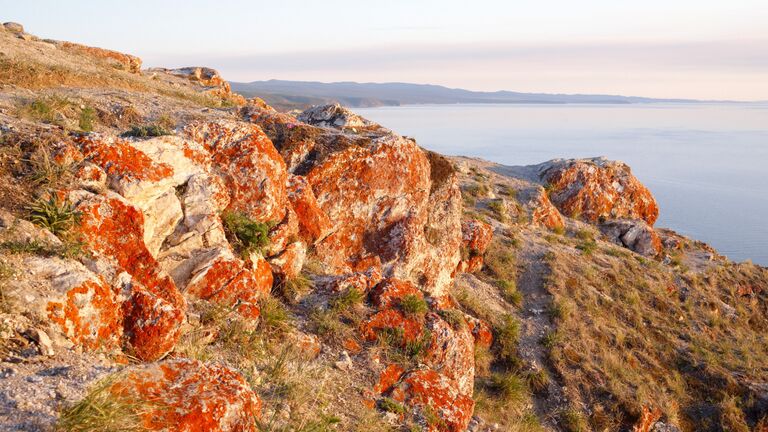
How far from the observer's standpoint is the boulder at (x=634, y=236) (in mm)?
21953

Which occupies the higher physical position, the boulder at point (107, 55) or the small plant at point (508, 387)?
the boulder at point (107, 55)

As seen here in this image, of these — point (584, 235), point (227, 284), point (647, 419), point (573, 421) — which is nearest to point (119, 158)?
point (227, 284)

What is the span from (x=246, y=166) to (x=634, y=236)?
1886cm

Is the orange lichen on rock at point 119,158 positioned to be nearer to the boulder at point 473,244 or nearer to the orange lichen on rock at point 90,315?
the orange lichen on rock at point 90,315

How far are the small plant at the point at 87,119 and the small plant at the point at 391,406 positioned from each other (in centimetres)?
683

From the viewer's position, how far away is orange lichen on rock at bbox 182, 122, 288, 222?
9.12 metres

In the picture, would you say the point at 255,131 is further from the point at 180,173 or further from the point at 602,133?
the point at 602,133

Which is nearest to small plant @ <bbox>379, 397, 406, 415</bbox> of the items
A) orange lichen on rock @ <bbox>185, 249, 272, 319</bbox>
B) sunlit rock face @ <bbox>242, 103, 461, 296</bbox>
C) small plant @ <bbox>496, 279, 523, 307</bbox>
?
orange lichen on rock @ <bbox>185, 249, 272, 319</bbox>

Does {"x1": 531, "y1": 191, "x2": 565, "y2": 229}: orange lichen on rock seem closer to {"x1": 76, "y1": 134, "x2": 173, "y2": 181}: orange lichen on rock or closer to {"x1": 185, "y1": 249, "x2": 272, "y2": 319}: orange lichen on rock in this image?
{"x1": 185, "y1": 249, "x2": 272, "y2": 319}: orange lichen on rock

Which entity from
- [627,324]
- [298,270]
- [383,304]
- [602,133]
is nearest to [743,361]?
[627,324]

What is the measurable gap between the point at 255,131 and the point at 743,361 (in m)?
15.0

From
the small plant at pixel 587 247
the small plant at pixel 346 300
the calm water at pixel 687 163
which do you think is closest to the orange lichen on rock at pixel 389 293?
the small plant at pixel 346 300

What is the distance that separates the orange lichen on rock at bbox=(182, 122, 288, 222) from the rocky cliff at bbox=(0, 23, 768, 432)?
39 millimetres

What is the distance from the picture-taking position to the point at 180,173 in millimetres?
8195
